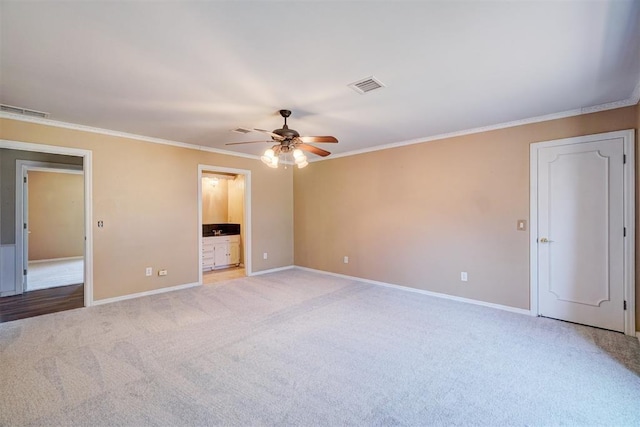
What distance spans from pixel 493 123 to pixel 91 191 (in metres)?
5.72

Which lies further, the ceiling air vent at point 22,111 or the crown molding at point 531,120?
the ceiling air vent at point 22,111

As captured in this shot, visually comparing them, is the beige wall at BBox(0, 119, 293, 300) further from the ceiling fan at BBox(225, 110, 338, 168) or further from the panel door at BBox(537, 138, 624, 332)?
the panel door at BBox(537, 138, 624, 332)

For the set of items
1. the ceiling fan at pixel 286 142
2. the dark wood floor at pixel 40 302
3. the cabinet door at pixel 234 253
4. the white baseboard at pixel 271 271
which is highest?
the ceiling fan at pixel 286 142

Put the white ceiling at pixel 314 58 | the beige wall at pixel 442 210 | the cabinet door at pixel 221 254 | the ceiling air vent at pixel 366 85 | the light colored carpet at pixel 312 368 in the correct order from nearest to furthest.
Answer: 1. the white ceiling at pixel 314 58
2. the light colored carpet at pixel 312 368
3. the ceiling air vent at pixel 366 85
4. the beige wall at pixel 442 210
5. the cabinet door at pixel 221 254

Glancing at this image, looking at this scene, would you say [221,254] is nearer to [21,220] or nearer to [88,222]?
[88,222]

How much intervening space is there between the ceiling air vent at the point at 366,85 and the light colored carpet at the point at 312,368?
8.36 feet

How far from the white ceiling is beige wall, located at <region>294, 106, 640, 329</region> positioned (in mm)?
533

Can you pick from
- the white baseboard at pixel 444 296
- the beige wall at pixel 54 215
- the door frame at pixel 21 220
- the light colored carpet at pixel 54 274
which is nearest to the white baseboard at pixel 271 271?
the white baseboard at pixel 444 296

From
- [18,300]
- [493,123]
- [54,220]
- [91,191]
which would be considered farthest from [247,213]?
[54,220]

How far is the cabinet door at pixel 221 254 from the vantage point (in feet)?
21.3

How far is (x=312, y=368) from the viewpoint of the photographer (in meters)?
2.37

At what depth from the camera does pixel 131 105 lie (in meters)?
3.10

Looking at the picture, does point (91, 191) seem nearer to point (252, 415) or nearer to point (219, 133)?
point (219, 133)

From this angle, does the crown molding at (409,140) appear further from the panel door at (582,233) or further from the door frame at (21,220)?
the door frame at (21,220)
